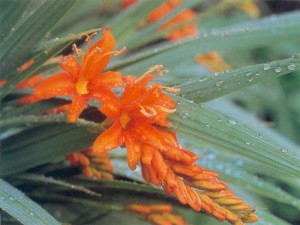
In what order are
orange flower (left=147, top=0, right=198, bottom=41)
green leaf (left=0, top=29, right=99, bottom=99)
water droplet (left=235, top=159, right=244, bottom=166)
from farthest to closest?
orange flower (left=147, top=0, right=198, bottom=41) < water droplet (left=235, top=159, right=244, bottom=166) < green leaf (left=0, top=29, right=99, bottom=99)

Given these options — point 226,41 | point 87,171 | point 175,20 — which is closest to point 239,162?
point 226,41

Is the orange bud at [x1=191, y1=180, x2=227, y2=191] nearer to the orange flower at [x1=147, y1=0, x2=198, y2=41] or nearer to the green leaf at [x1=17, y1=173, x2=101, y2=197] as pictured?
the green leaf at [x1=17, y1=173, x2=101, y2=197]

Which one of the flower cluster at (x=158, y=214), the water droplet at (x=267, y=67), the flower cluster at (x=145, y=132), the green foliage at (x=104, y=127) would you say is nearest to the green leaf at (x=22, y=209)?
the green foliage at (x=104, y=127)

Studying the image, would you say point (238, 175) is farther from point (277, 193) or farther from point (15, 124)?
point (15, 124)

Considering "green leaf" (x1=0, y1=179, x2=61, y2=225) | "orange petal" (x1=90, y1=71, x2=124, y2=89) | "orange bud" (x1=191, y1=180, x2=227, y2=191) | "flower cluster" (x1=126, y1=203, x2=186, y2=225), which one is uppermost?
"orange petal" (x1=90, y1=71, x2=124, y2=89)

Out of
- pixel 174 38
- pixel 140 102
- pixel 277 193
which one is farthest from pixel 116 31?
pixel 140 102

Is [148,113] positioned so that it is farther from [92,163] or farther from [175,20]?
[175,20]

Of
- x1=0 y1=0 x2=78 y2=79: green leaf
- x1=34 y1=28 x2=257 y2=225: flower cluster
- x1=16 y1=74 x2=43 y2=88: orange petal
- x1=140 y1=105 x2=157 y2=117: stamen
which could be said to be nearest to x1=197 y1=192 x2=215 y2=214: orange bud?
x1=34 y1=28 x2=257 y2=225: flower cluster
